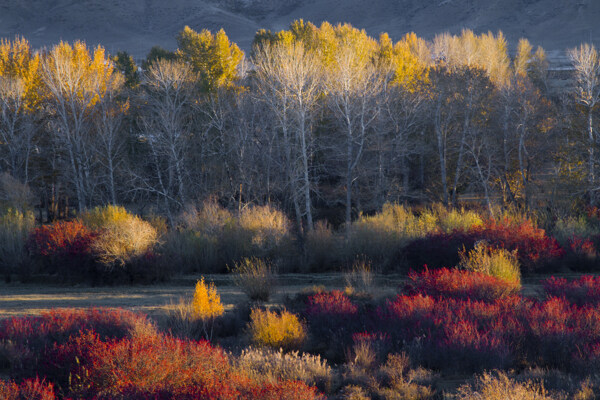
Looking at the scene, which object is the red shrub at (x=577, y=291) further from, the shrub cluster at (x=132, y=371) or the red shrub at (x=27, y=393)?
the red shrub at (x=27, y=393)

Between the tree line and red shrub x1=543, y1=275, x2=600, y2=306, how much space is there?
57.3 feet

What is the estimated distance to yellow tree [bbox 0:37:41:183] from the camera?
33.0 m

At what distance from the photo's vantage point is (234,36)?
117062 millimetres

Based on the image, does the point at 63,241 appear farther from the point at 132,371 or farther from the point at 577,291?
the point at 577,291

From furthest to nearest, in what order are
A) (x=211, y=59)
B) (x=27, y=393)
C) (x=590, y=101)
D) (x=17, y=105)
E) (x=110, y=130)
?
(x=211, y=59)
(x=17, y=105)
(x=110, y=130)
(x=590, y=101)
(x=27, y=393)

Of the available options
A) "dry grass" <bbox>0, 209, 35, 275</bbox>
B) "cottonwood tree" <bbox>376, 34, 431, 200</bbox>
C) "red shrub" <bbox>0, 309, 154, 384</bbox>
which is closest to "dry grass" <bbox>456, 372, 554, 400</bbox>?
"red shrub" <bbox>0, 309, 154, 384</bbox>

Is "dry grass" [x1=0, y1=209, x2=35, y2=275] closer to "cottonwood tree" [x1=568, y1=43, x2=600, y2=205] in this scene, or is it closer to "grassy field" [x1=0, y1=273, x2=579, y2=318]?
"grassy field" [x1=0, y1=273, x2=579, y2=318]

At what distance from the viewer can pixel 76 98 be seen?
111 feet

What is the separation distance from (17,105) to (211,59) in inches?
480

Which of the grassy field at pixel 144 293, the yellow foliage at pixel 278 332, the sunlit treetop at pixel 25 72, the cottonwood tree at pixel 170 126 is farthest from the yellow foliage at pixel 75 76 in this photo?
the yellow foliage at pixel 278 332

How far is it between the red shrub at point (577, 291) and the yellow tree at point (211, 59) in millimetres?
28567

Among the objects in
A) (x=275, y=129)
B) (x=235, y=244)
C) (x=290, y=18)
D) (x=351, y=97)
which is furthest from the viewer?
(x=290, y=18)

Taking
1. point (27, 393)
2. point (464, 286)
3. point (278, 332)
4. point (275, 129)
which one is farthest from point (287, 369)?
point (275, 129)

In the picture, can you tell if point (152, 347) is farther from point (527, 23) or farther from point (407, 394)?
point (527, 23)
